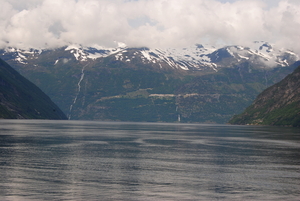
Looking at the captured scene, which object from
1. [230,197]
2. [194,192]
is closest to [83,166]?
[194,192]

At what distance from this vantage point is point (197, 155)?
11312 cm

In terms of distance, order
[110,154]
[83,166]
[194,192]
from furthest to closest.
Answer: [110,154] → [83,166] → [194,192]

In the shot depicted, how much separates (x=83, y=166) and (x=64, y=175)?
491 inches

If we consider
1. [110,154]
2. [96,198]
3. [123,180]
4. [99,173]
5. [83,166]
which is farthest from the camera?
[110,154]

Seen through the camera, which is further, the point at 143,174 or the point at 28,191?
the point at 143,174

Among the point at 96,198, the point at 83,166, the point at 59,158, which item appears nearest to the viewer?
the point at 96,198

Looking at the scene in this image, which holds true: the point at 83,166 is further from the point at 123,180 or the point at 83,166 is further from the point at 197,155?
the point at 197,155

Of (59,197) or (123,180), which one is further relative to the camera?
(123,180)

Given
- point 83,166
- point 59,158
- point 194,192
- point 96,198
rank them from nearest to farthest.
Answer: point 96,198 → point 194,192 → point 83,166 → point 59,158

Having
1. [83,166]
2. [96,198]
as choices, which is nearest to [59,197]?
[96,198]

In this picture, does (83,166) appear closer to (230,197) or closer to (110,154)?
(110,154)

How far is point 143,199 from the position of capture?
184ft

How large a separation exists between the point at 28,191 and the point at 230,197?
96.0 ft

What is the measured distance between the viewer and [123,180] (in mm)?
70625
